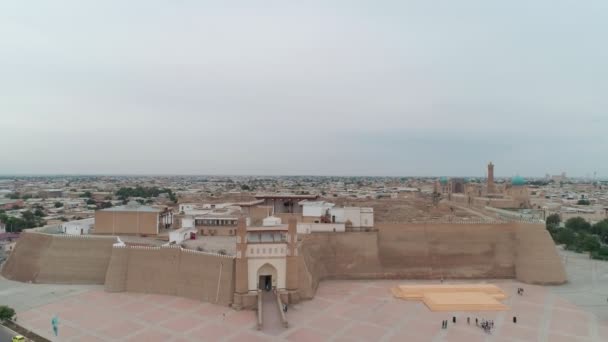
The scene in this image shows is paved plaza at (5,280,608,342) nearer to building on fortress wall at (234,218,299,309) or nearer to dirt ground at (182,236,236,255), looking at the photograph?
building on fortress wall at (234,218,299,309)

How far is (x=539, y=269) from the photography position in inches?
1114

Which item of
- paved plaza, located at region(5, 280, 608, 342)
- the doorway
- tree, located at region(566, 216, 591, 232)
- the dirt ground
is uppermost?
the dirt ground

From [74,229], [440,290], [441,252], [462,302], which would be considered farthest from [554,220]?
[74,229]

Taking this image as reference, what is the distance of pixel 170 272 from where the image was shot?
2456 cm

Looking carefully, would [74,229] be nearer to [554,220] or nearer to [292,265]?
[292,265]

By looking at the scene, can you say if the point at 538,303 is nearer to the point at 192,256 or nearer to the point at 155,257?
the point at 192,256

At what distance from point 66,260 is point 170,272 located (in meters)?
7.78

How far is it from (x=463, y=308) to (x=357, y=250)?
28.1ft

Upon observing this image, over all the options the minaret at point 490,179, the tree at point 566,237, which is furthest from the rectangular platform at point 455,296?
the minaret at point 490,179

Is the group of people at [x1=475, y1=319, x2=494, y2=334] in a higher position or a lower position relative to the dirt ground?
lower

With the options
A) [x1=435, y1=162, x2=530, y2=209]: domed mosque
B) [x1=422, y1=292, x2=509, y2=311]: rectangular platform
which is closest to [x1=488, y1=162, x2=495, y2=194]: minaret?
[x1=435, y1=162, x2=530, y2=209]: domed mosque

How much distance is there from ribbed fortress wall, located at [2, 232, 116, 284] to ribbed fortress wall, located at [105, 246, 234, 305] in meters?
2.20

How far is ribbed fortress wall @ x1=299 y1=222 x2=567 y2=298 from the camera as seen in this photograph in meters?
28.6

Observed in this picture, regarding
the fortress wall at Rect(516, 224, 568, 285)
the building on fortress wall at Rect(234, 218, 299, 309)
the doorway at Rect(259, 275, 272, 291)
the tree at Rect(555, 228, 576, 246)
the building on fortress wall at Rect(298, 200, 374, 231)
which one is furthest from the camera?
the tree at Rect(555, 228, 576, 246)
